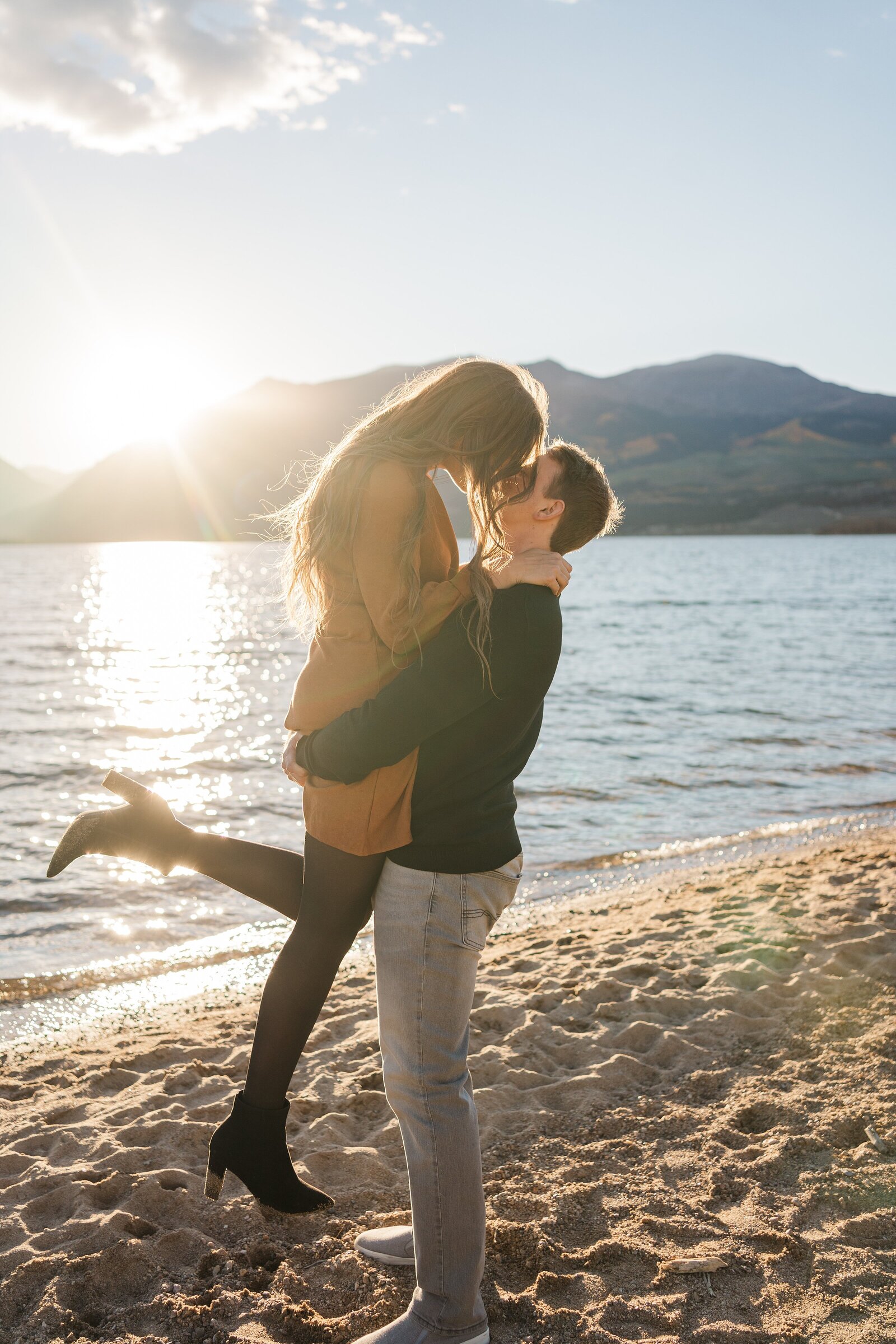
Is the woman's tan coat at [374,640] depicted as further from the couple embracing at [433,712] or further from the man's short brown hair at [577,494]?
the man's short brown hair at [577,494]

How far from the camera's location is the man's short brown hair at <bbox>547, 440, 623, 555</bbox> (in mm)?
1973

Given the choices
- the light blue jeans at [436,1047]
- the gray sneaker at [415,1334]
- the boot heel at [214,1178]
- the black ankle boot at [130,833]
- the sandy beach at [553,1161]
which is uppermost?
the black ankle boot at [130,833]

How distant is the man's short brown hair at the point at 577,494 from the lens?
1973 mm

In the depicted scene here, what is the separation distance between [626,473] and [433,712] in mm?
157943

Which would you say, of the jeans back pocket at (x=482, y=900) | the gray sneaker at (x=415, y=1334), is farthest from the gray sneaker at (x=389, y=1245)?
the jeans back pocket at (x=482, y=900)

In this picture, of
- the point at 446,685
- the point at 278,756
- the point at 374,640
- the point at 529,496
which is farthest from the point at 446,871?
the point at 278,756

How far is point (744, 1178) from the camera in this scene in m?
2.75

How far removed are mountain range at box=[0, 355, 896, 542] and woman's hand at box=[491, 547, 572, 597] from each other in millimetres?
108492

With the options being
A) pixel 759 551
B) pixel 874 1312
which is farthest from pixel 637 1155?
pixel 759 551

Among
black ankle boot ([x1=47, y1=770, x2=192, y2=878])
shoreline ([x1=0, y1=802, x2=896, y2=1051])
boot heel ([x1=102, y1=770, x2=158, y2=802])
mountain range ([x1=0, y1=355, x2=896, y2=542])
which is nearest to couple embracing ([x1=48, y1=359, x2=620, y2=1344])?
black ankle boot ([x1=47, y1=770, x2=192, y2=878])

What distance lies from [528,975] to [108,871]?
143 inches

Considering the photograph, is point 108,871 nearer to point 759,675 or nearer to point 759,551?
point 759,675

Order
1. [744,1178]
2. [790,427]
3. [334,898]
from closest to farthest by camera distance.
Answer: [334,898] → [744,1178] → [790,427]

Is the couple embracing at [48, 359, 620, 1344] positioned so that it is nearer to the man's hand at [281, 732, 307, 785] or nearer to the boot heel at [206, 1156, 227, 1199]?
the man's hand at [281, 732, 307, 785]
